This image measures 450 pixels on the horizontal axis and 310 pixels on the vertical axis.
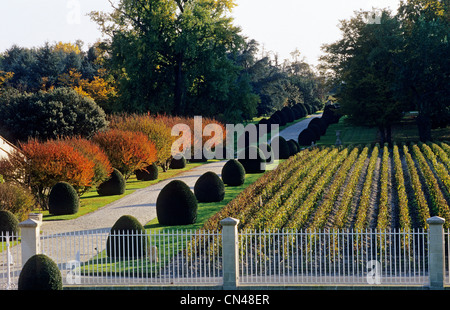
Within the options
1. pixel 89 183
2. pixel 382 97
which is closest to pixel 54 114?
pixel 89 183

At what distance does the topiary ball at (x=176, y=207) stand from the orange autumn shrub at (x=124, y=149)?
38.6ft

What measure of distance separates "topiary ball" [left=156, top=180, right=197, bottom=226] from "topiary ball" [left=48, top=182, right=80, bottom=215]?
5.14 meters

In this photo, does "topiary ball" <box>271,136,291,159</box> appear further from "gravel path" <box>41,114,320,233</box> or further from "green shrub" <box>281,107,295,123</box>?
"green shrub" <box>281,107,295,123</box>

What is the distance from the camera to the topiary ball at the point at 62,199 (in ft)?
86.0

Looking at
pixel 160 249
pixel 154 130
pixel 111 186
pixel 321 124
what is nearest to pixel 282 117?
pixel 321 124

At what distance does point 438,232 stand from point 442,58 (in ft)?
137

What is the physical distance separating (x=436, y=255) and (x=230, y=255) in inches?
184

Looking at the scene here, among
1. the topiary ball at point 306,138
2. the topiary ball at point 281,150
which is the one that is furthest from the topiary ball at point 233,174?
the topiary ball at point 306,138

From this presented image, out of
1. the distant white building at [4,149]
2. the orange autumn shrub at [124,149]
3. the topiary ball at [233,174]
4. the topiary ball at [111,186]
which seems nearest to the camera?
the distant white building at [4,149]

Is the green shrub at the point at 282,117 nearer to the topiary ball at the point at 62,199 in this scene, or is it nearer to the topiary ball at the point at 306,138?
the topiary ball at the point at 306,138

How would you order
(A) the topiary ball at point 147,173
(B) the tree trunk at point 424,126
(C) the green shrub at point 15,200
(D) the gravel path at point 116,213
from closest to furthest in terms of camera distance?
(C) the green shrub at point 15,200 < (D) the gravel path at point 116,213 < (A) the topiary ball at point 147,173 < (B) the tree trunk at point 424,126

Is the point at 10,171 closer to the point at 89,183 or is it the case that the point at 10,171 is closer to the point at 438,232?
the point at 89,183

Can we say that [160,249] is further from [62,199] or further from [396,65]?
[396,65]

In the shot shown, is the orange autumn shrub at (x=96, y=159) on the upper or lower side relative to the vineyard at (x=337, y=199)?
upper
